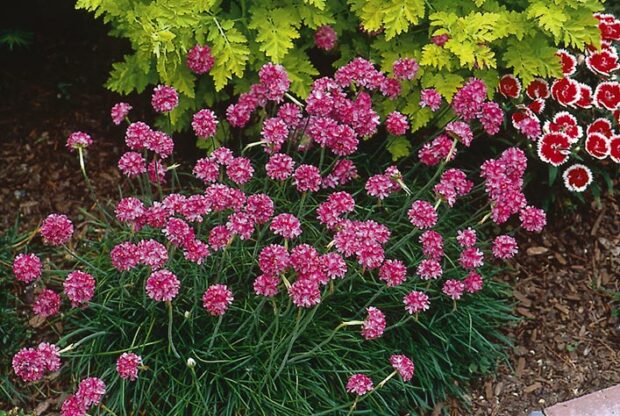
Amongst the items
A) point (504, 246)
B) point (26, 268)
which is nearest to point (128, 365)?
point (26, 268)

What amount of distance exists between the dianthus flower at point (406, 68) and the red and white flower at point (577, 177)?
94 cm

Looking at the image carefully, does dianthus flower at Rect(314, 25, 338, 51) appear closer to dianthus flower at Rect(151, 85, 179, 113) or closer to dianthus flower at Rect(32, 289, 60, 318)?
dianthus flower at Rect(151, 85, 179, 113)

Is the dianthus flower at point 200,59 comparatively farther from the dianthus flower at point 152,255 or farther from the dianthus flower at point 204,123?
the dianthus flower at point 152,255

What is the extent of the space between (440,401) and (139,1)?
221 centimetres

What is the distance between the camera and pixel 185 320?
11.2ft

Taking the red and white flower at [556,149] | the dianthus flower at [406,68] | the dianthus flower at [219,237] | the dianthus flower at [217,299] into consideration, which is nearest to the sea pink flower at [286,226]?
the dianthus flower at [219,237]

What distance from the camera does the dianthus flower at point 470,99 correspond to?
11.7 ft

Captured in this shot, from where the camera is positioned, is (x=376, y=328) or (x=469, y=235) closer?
(x=376, y=328)

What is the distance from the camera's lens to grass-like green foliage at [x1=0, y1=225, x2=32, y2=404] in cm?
370

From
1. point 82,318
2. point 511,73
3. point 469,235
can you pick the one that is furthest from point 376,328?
point 511,73

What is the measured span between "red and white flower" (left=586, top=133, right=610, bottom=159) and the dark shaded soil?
45 centimetres

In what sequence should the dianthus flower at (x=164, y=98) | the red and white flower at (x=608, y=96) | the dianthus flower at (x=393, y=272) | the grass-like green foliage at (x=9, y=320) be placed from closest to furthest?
1. the dianthus flower at (x=393, y=272)
2. the dianthus flower at (x=164, y=98)
3. the grass-like green foliage at (x=9, y=320)
4. the red and white flower at (x=608, y=96)

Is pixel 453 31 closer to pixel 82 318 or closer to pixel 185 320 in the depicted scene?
pixel 185 320

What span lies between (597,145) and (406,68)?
1.04m
